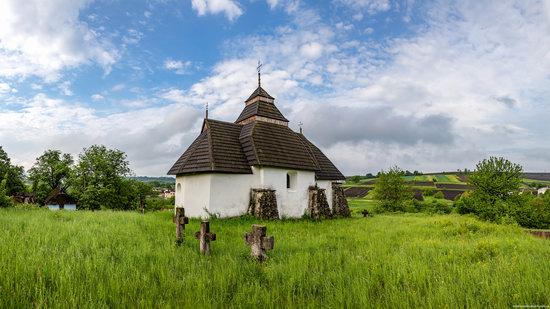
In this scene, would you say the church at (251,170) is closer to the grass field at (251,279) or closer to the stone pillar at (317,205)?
the stone pillar at (317,205)

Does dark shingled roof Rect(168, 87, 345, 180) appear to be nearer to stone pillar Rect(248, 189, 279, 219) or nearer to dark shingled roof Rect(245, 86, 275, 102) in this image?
dark shingled roof Rect(245, 86, 275, 102)

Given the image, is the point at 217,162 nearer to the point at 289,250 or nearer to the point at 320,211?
the point at 320,211

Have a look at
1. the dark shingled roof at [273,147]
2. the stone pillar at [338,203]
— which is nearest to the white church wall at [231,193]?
the dark shingled roof at [273,147]

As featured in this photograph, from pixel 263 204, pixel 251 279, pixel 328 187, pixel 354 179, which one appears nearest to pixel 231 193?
pixel 263 204

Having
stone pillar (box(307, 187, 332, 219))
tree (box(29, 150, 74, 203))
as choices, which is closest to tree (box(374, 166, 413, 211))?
stone pillar (box(307, 187, 332, 219))

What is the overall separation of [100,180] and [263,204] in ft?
98.7

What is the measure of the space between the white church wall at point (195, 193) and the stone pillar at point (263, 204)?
2881 mm

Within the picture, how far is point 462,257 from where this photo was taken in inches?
285

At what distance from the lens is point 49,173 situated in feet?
159

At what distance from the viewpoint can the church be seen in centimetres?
1789

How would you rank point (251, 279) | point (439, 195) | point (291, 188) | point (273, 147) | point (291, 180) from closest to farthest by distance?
point (251, 279) < point (273, 147) < point (291, 188) < point (291, 180) < point (439, 195)

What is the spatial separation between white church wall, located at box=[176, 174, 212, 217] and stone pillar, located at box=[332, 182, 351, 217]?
1130 cm

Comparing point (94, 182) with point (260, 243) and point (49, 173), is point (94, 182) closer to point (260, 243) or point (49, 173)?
point (49, 173)

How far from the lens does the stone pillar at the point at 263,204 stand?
59.1 feet
